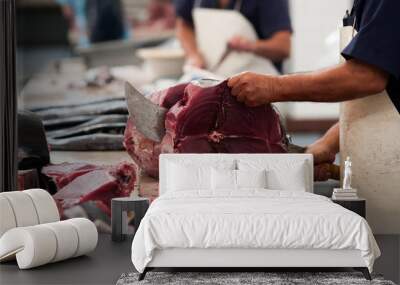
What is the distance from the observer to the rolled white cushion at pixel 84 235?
202 inches

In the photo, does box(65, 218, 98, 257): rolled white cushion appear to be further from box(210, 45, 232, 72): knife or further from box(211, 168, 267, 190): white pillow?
box(210, 45, 232, 72): knife

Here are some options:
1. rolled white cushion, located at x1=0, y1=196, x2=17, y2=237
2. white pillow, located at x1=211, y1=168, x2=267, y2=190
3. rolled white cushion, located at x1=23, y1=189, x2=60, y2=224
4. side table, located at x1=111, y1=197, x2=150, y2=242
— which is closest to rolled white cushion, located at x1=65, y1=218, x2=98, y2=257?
rolled white cushion, located at x1=23, y1=189, x2=60, y2=224

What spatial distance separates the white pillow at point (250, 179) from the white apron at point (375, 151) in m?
0.79

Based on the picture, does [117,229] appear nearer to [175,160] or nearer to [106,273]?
[175,160]

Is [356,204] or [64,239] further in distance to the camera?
[356,204]

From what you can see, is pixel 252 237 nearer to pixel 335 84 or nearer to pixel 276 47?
pixel 335 84

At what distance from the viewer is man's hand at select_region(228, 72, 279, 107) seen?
6.03 m

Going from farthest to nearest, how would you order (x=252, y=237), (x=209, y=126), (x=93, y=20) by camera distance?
(x=93, y=20) < (x=209, y=126) < (x=252, y=237)

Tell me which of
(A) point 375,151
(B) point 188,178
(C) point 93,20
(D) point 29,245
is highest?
(C) point 93,20

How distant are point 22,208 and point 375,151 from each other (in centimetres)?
262

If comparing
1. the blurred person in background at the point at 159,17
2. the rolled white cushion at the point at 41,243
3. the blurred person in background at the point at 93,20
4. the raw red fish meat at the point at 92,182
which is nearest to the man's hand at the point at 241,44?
the blurred person in background at the point at 159,17

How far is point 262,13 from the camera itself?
6.13m

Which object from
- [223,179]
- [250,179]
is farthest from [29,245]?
[250,179]

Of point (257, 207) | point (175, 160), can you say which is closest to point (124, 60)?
point (175, 160)
